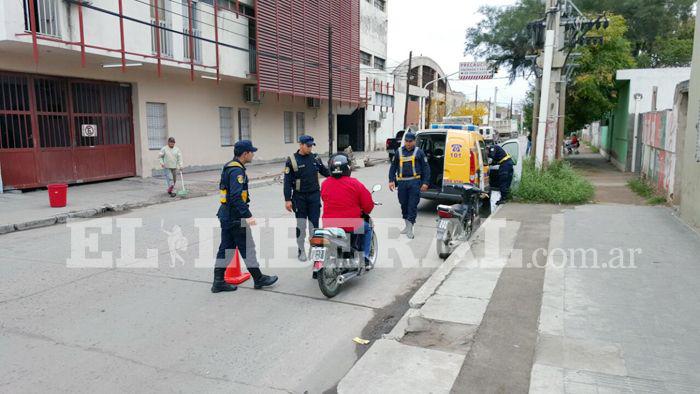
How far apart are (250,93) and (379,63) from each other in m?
20.8

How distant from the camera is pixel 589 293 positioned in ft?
18.2

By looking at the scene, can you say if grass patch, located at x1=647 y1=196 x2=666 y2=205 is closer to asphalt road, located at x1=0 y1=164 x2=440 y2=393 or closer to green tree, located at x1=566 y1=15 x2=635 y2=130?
asphalt road, located at x1=0 y1=164 x2=440 y2=393

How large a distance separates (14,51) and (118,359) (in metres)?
12.2

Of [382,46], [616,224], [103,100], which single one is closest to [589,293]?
[616,224]

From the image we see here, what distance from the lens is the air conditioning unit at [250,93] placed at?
74.5ft

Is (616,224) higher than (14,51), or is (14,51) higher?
(14,51)

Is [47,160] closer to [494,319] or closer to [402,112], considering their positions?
[494,319]

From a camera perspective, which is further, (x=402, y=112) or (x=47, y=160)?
(x=402, y=112)

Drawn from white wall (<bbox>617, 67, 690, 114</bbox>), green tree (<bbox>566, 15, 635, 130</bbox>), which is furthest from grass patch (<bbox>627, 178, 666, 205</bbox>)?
green tree (<bbox>566, 15, 635, 130</bbox>)

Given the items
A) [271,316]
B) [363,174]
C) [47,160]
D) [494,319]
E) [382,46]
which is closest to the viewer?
[494,319]

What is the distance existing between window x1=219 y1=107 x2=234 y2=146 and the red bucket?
1044 centimetres

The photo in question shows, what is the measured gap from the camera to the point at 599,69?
21922mm

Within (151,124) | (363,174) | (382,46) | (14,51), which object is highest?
(382,46)

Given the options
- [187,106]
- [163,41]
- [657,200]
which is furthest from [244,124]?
[657,200]
